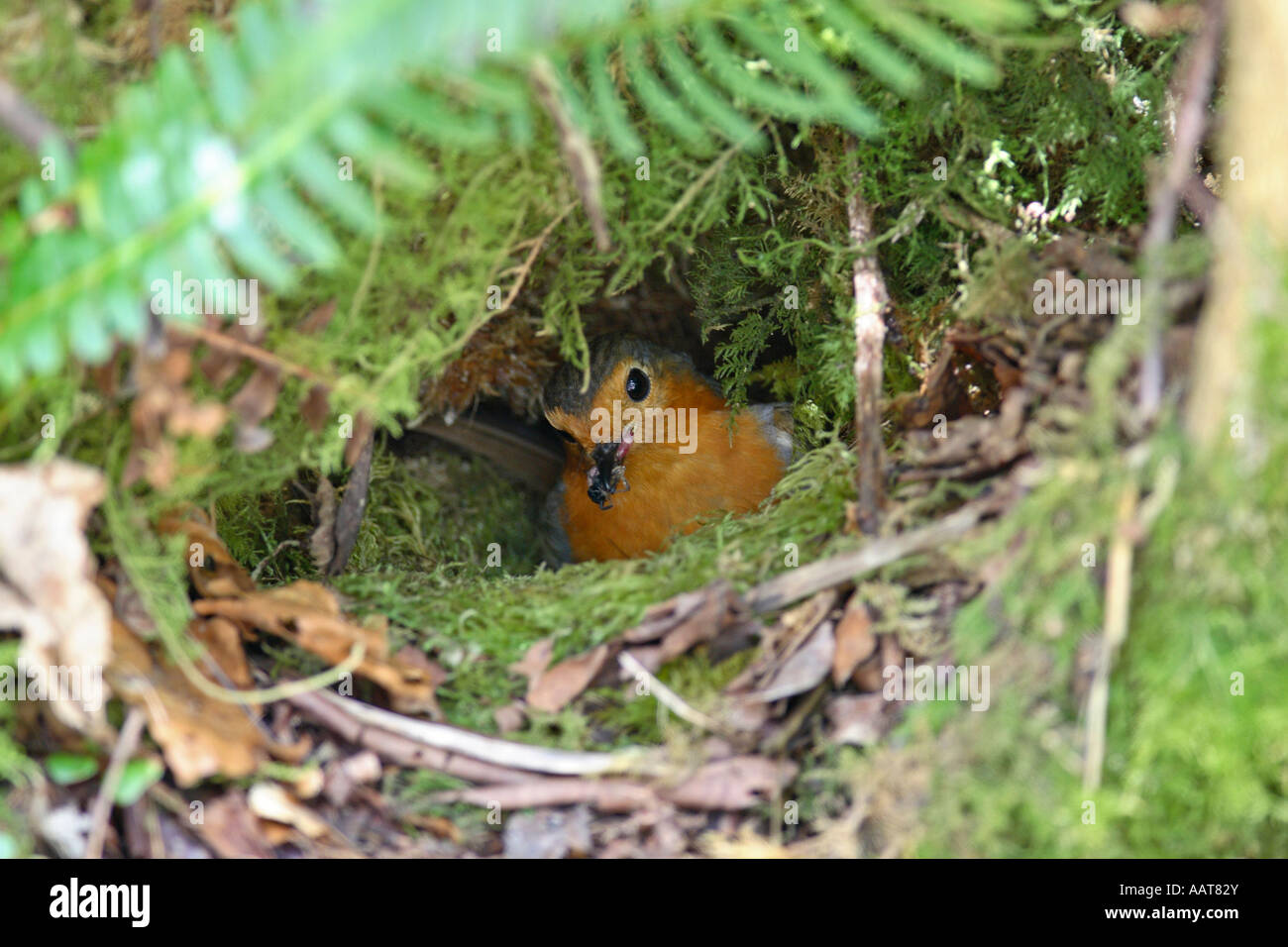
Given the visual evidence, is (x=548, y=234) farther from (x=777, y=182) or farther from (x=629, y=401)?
(x=629, y=401)

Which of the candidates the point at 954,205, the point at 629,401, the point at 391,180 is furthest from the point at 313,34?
the point at 629,401

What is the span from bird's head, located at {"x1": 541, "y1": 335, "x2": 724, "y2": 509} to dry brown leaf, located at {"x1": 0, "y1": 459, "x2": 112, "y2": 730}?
9.64ft

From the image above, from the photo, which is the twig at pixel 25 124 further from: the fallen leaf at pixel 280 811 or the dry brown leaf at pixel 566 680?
the dry brown leaf at pixel 566 680

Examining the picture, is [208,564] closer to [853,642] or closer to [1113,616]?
[853,642]

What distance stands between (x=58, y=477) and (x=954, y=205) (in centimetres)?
213

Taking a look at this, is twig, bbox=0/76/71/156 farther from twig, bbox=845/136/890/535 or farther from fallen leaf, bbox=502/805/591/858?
twig, bbox=845/136/890/535

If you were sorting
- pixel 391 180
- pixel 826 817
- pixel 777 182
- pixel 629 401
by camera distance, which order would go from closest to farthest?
pixel 826 817
pixel 391 180
pixel 777 182
pixel 629 401

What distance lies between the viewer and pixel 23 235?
1453 millimetres

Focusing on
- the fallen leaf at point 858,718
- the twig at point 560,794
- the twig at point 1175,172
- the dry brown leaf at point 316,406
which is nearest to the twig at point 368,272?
the dry brown leaf at point 316,406

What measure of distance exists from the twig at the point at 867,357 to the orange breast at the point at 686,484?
157 centimetres

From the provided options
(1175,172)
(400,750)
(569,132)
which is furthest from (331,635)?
(1175,172)

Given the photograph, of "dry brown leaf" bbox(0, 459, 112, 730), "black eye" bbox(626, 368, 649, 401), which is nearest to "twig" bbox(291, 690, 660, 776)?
"dry brown leaf" bbox(0, 459, 112, 730)

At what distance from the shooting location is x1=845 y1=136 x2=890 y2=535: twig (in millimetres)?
2119

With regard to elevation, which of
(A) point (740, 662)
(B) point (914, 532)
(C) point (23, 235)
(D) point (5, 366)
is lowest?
(A) point (740, 662)
